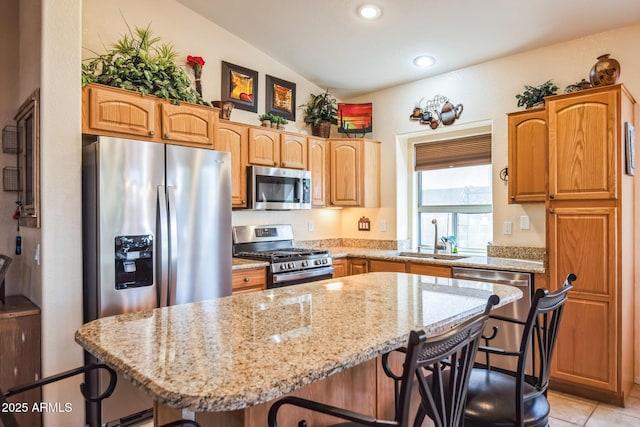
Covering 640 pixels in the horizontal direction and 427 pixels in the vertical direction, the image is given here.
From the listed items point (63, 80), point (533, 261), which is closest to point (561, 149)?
point (533, 261)

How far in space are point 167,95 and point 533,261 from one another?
3195 millimetres

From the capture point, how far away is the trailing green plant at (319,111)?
4.45m

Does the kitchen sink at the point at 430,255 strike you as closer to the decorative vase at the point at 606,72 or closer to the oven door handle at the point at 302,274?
the oven door handle at the point at 302,274

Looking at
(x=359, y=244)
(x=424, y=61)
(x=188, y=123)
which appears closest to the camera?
(x=188, y=123)

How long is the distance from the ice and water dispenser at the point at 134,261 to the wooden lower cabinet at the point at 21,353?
0.48m

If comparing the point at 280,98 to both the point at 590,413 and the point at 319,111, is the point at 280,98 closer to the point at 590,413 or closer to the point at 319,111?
the point at 319,111

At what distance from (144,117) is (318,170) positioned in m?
1.95

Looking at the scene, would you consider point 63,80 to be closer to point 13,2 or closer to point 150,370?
point 13,2

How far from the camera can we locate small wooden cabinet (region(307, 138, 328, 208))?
166 inches

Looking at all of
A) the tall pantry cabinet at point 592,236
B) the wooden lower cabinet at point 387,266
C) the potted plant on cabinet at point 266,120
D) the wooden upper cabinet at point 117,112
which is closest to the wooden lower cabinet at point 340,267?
the wooden lower cabinet at point 387,266

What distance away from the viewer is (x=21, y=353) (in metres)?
2.27

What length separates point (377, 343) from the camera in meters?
1.17

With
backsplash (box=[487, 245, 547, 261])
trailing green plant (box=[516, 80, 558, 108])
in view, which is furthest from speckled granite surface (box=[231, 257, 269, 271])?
trailing green plant (box=[516, 80, 558, 108])

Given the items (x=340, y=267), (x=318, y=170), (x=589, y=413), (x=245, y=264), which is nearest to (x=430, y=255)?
(x=340, y=267)
